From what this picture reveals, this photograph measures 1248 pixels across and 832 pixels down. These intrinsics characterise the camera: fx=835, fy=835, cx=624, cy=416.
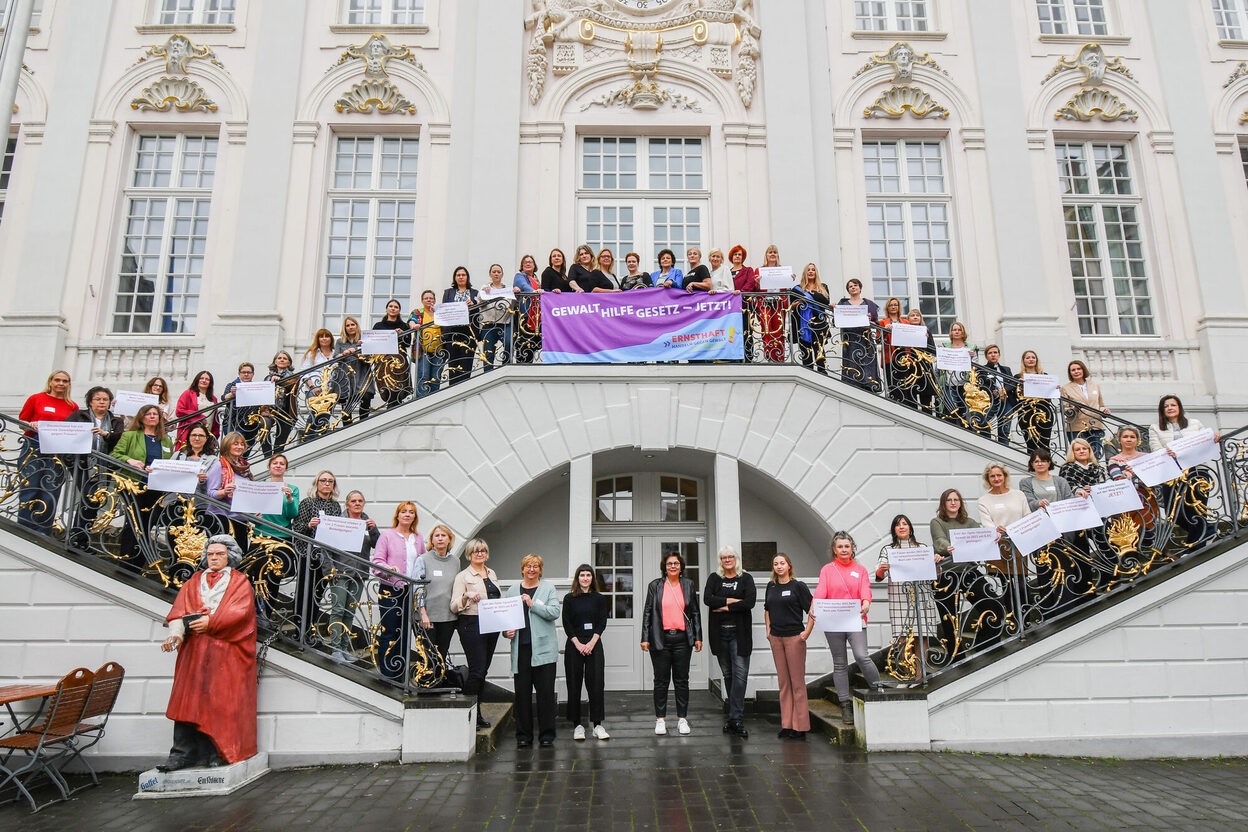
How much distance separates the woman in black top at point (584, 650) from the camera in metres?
7.86

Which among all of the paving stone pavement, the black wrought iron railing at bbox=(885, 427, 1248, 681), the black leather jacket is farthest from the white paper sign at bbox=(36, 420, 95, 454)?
the black wrought iron railing at bbox=(885, 427, 1248, 681)

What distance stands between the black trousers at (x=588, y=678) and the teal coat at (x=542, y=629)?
21 centimetres

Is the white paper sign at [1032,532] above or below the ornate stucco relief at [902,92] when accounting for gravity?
below

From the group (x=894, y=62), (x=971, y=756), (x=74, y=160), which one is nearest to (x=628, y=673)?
(x=971, y=756)

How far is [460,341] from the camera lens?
10312 mm

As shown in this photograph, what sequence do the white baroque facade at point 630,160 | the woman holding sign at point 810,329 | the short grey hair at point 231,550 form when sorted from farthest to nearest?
the white baroque facade at point 630,160 → the woman holding sign at point 810,329 → the short grey hair at point 231,550

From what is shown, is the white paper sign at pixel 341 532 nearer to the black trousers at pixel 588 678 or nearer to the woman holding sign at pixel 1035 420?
the black trousers at pixel 588 678

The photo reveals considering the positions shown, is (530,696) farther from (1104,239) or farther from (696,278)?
(1104,239)

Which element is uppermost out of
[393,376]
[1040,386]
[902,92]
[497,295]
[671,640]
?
[902,92]

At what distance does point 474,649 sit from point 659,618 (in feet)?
5.81

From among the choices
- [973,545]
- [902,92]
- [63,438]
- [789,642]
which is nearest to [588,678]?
[789,642]

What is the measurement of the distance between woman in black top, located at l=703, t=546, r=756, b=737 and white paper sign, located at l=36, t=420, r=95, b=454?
5.85 m

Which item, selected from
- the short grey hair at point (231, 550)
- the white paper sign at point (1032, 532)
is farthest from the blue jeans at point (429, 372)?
the white paper sign at point (1032, 532)

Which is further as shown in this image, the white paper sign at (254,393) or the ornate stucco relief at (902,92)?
the ornate stucco relief at (902,92)
